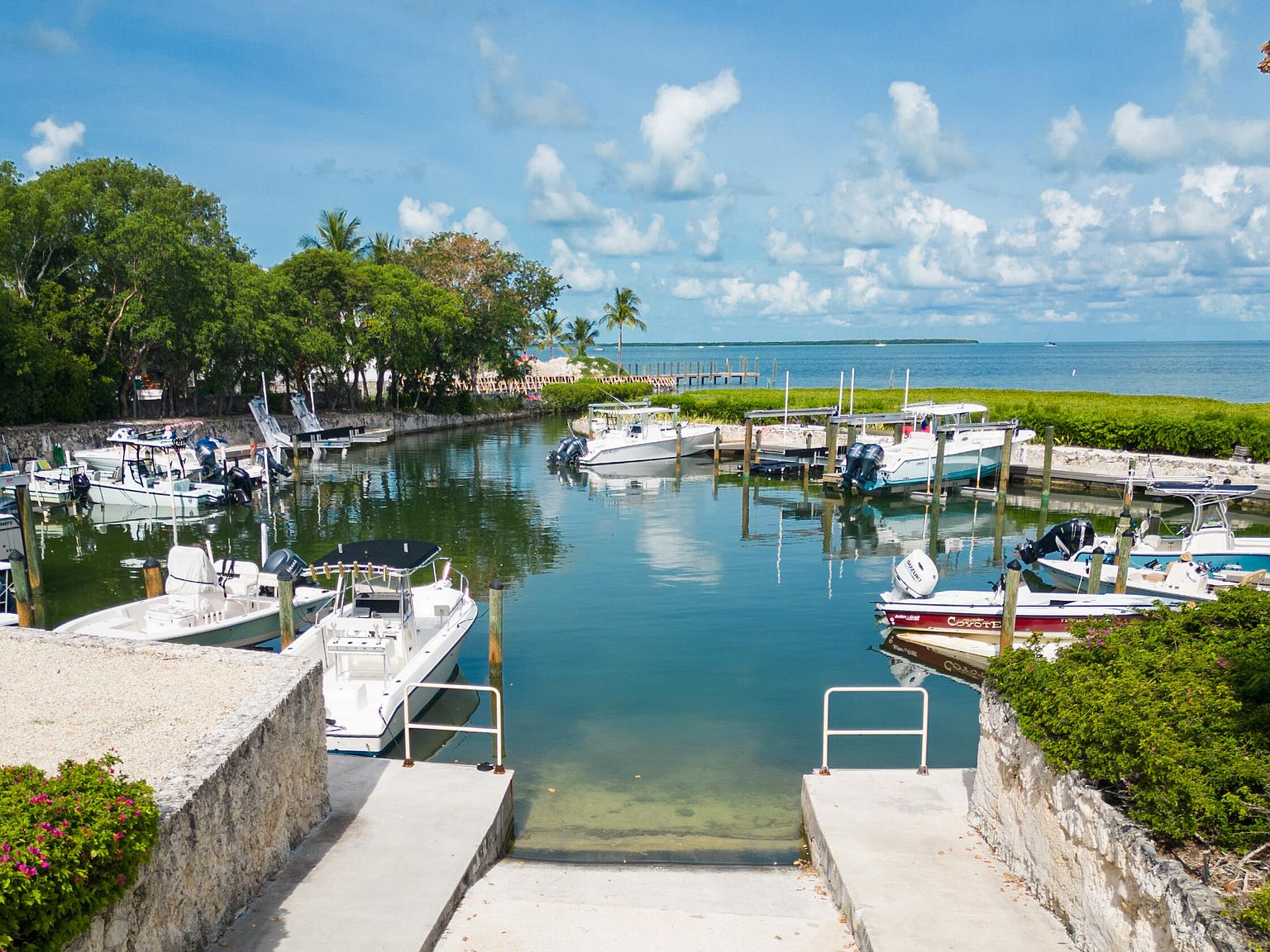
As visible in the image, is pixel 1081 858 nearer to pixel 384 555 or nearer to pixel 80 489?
pixel 384 555

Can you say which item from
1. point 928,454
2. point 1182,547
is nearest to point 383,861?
point 1182,547

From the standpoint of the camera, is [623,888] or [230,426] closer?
[623,888]

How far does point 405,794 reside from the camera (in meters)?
9.84

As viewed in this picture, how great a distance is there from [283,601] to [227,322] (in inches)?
1467

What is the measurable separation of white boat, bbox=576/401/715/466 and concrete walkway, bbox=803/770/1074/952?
123ft

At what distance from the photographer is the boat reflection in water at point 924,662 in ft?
59.2

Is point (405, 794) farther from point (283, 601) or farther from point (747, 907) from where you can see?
point (283, 601)

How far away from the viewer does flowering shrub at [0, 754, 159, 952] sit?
464cm

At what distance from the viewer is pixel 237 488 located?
3728 cm

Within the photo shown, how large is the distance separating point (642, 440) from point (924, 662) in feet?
99.6

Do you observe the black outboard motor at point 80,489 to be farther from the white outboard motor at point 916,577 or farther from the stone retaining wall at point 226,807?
the white outboard motor at point 916,577

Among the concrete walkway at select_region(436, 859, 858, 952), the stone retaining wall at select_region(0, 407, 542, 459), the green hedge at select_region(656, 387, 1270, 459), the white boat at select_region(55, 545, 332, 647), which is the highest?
the green hedge at select_region(656, 387, 1270, 459)

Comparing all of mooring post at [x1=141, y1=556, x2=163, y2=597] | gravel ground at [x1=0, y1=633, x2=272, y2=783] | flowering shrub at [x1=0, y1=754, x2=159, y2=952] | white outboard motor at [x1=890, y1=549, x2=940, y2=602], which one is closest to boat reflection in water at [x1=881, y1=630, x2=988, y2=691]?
white outboard motor at [x1=890, y1=549, x2=940, y2=602]

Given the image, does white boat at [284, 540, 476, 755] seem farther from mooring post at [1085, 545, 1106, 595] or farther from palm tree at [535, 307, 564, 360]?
palm tree at [535, 307, 564, 360]
